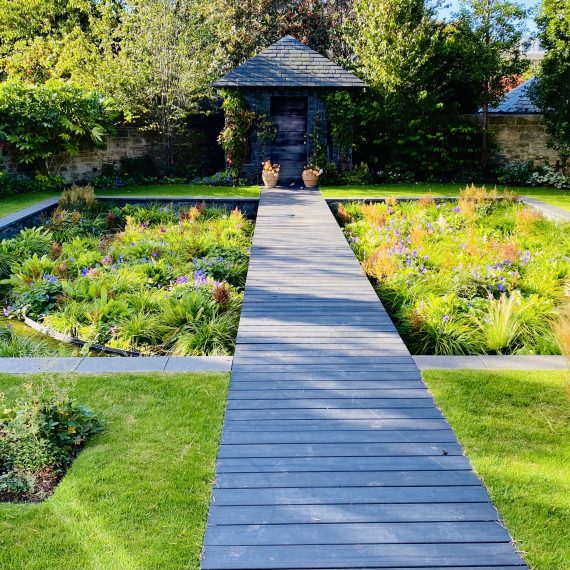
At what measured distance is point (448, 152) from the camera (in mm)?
15875

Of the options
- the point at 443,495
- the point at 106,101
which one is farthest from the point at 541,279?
the point at 106,101

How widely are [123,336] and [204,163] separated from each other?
39.1 ft

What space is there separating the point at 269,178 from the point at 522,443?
459 inches

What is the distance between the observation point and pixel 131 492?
10.2 ft

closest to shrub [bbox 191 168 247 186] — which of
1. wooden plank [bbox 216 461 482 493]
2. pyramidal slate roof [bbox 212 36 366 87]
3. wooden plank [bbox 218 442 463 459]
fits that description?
pyramidal slate roof [bbox 212 36 366 87]

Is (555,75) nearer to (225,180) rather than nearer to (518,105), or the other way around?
(518,105)

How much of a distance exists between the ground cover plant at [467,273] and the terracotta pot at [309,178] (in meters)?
3.66

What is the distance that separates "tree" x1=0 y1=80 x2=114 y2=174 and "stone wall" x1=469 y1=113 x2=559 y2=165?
9874mm

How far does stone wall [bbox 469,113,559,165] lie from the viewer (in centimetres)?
1602

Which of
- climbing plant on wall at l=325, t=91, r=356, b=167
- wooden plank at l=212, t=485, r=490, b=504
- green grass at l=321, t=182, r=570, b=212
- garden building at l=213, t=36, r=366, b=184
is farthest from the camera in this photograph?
climbing plant on wall at l=325, t=91, r=356, b=167

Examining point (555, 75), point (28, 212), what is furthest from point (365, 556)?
point (555, 75)

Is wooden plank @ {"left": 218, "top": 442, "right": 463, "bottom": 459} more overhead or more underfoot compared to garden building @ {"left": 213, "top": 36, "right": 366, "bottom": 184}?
more underfoot

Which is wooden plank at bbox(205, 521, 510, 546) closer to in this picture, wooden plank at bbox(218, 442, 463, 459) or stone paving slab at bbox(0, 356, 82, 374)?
wooden plank at bbox(218, 442, 463, 459)

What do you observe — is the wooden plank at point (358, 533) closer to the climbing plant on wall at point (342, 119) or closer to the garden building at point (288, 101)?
the garden building at point (288, 101)
